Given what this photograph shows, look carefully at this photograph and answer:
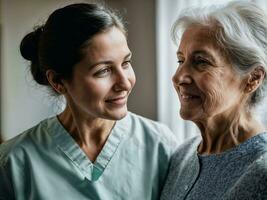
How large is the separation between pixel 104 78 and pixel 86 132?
24cm

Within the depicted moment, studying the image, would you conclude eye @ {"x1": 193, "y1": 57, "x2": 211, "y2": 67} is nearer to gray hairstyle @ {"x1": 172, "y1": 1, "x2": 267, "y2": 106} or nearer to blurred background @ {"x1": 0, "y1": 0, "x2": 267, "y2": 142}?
gray hairstyle @ {"x1": 172, "y1": 1, "x2": 267, "y2": 106}

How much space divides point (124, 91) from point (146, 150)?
255 mm

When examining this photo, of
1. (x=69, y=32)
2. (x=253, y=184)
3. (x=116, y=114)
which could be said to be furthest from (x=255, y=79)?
(x=69, y=32)

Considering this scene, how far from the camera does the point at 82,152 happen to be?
1443mm

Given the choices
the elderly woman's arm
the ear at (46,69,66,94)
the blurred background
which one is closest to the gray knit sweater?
the elderly woman's arm

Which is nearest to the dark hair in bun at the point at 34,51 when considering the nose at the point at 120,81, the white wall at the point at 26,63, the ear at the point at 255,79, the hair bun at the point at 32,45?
the hair bun at the point at 32,45

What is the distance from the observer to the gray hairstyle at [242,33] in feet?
3.82

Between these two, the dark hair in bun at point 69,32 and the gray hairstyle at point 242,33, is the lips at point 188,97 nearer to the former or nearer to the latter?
the gray hairstyle at point 242,33

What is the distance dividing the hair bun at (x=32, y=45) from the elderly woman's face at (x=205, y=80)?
20.7 inches

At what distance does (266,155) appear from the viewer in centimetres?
106

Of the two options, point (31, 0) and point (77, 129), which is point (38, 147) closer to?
point (77, 129)

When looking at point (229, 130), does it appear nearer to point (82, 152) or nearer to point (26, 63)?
point (82, 152)

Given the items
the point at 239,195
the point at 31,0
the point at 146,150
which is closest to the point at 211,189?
the point at 239,195

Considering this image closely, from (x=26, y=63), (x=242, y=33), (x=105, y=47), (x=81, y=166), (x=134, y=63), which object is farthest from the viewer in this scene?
(x=134, y=63)
